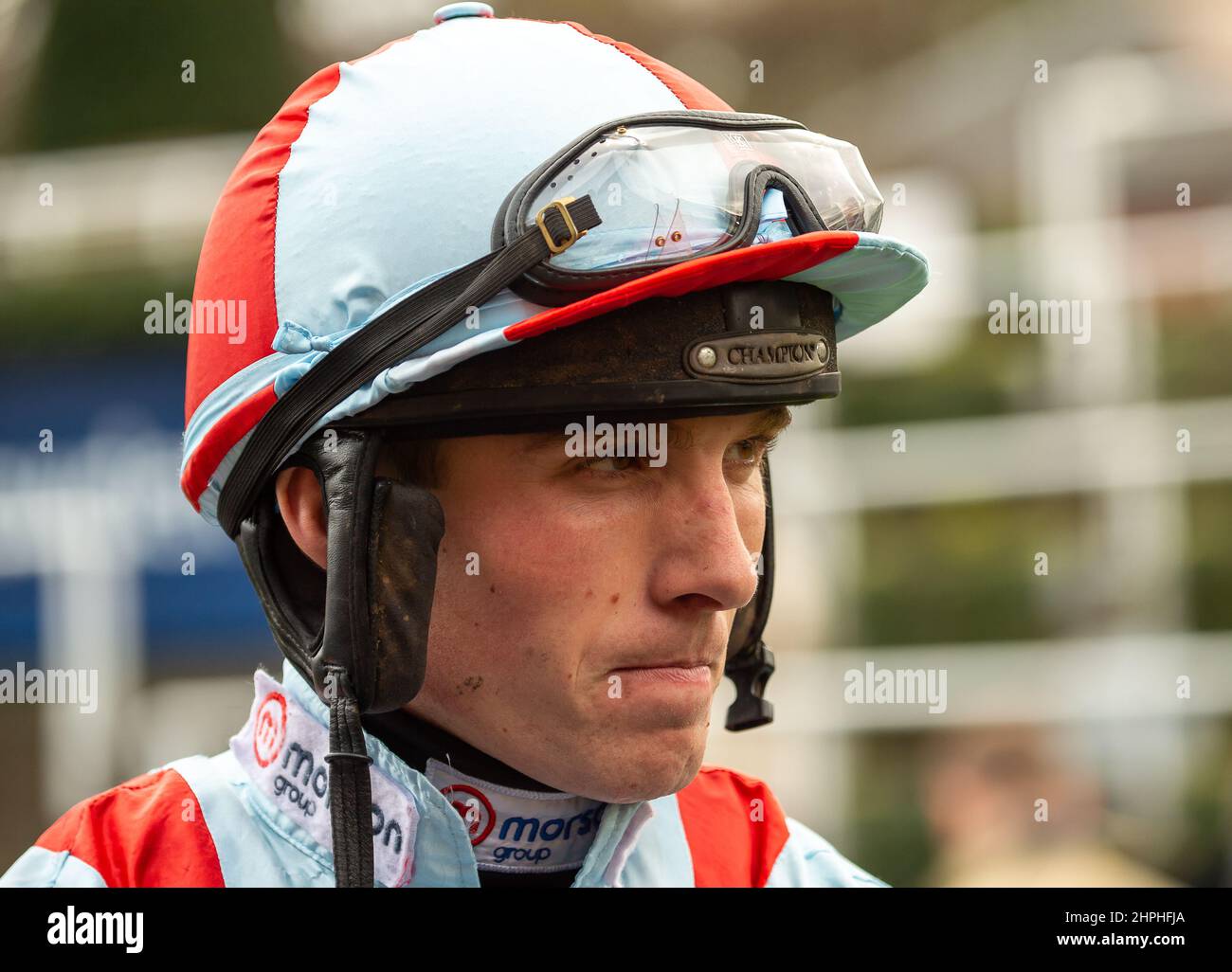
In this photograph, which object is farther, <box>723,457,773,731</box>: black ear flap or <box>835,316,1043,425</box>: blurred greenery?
<box>835,316,1043,425</box>: blurred greenery

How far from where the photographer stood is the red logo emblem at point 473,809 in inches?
72.4

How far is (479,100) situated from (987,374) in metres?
4.90

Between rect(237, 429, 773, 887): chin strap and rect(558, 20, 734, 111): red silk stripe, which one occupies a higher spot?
rect(558, 20, 734, 111): red silk stripe

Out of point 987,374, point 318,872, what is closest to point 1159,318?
point 987,374

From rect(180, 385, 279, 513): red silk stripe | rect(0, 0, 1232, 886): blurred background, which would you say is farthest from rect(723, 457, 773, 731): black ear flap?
rect(0, 0, 1232, 886): blurred background

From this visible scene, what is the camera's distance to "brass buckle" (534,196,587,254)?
169 cm

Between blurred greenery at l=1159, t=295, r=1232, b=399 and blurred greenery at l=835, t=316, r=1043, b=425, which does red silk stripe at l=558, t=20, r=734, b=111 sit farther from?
blurred greenery at l=1159, t=295, r=1232, b=399

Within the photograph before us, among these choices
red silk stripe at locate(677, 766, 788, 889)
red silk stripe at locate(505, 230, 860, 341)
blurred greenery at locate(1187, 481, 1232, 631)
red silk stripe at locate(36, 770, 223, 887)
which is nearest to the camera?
red silk stripe at locate(505, 230, 860, 341)

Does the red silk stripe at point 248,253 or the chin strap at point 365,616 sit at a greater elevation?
the red silk stripe at point 248,253

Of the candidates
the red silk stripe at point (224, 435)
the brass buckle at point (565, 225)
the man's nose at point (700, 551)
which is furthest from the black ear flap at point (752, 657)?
the red silk stripe at point (224, 435)

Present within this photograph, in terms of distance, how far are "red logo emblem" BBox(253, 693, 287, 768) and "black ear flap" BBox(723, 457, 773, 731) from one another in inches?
24.7

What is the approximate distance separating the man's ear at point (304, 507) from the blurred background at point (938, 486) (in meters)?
3.80

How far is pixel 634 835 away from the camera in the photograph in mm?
1958

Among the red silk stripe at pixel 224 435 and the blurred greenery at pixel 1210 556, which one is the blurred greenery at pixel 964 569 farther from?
the red silk stripe at pixel 224 435
